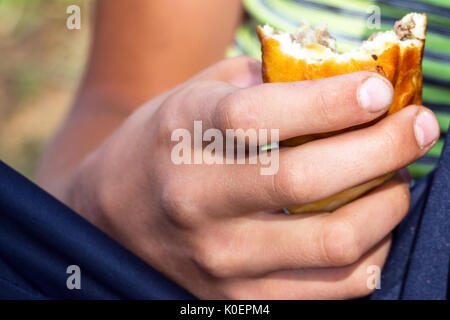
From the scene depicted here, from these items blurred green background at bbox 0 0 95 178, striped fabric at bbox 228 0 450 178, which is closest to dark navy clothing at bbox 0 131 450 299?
striped fabric at bbox 228 0 450 178

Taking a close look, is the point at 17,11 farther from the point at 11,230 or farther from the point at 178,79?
the point at 11,230

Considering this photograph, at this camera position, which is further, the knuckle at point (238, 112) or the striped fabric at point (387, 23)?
the striped fabric at point (387, 23)

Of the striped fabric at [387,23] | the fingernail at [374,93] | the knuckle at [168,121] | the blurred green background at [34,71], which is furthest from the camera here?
the blurred green background at [34,71]

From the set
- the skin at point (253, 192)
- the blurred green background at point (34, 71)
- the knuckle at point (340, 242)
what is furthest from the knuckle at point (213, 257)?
the blurred green background at point (34, 71)

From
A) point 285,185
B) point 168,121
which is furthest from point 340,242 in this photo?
point 168,121

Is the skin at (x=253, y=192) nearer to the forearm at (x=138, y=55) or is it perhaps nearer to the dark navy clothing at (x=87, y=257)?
the dark navy clothing at (x=87, y=257)

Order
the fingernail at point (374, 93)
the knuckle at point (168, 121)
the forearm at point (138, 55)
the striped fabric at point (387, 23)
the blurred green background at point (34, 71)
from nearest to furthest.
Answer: the fingernail at point (374, 93) → the knuckle at point (168, 121) → the striped fabric at point (387, 23) → the forearm at point (138, 55) → the blurred green background at point (34, 71)
